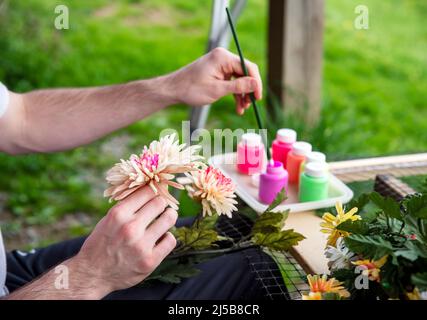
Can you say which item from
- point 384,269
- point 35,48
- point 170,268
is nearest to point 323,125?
point 170,268

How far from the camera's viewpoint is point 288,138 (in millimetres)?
1470

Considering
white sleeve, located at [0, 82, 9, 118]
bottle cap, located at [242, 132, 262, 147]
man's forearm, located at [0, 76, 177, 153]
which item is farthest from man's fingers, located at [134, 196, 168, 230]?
white sleeve, located at [0, 82, 9, 118]

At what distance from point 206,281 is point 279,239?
239 mm

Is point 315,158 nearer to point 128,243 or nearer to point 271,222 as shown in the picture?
point 271,222

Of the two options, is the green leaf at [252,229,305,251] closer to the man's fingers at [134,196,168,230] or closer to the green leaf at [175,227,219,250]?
the green leaf at [175,227,219,250]

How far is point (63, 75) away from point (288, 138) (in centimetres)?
243

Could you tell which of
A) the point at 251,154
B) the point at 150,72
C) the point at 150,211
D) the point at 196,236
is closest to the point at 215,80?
the point at 251,154

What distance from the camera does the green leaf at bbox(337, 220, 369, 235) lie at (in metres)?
0.98

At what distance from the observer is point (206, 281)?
1324 mm

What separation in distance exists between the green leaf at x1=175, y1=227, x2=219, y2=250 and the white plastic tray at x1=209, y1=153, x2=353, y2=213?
0.20m

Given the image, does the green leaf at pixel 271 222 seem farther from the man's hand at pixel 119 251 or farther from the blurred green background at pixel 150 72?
the blurred green background at pixel 150 72

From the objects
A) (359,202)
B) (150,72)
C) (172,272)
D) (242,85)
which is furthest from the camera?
(150,72)

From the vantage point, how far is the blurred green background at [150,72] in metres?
2.78

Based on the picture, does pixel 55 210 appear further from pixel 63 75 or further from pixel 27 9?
pixel 27 9
